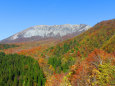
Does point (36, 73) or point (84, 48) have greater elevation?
point (84, 48)

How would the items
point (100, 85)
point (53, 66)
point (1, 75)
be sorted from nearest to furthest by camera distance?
point (100, 85) < point (1, 75) < point (53, 66)

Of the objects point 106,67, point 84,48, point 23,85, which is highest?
point 106,67

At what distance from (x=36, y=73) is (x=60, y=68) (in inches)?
734

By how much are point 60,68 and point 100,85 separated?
67247 millimetres

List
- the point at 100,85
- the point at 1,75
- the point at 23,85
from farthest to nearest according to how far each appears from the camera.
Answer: the point at 1,75 → the point at 23,85 → the point at 100,85

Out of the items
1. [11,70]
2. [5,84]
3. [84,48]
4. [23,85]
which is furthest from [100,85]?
[84,48]

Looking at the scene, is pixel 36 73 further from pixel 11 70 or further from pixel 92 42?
pixel 92 42

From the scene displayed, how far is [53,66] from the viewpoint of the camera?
79.5 metres

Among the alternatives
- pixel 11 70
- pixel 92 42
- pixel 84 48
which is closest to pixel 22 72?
pixel 11 70

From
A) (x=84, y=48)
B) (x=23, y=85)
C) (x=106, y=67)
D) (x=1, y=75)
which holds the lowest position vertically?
(x=23, y=85)

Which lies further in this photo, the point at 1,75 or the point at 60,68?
the point at 60,68

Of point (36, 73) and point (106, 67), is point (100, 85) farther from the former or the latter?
point (36, 73)

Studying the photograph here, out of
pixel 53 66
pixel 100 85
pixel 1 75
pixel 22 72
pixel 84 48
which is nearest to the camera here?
pixel 100 85

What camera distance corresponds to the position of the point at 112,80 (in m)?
9.23
